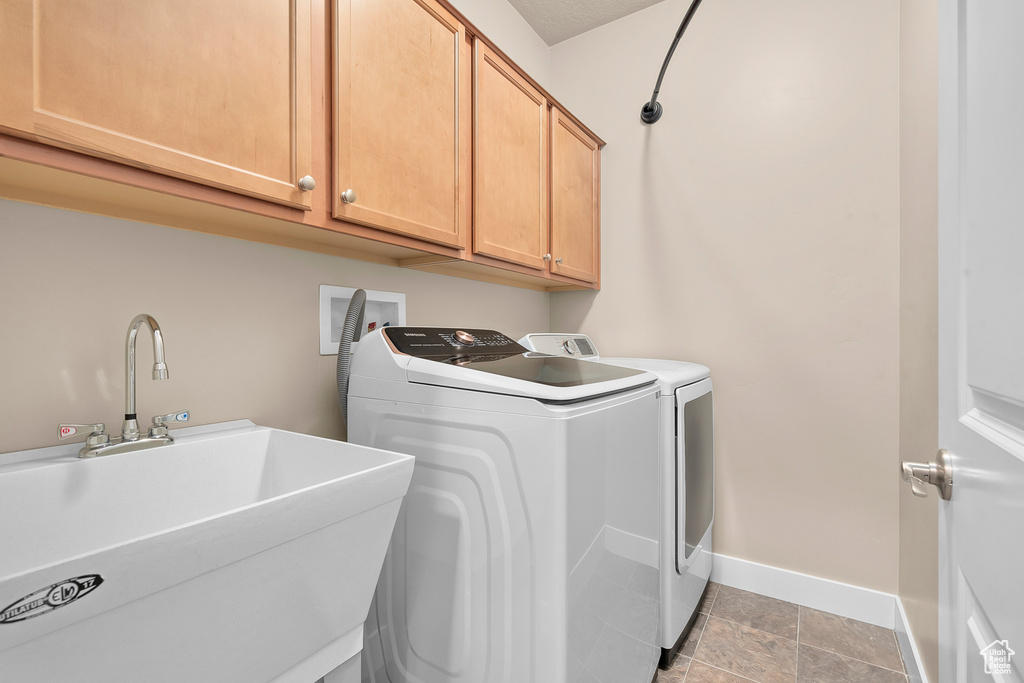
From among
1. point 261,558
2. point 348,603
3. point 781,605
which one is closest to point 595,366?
point 348,603

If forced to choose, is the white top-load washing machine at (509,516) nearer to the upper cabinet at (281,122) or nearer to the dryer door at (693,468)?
the dryer door at (693,468)

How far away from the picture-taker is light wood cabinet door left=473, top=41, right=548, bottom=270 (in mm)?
1589

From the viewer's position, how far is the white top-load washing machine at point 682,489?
153 cm

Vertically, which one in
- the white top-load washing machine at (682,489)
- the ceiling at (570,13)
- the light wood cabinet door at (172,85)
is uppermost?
the ceiling at (570,13)

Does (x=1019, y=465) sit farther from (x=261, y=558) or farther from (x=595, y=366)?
(x=595, y=366)

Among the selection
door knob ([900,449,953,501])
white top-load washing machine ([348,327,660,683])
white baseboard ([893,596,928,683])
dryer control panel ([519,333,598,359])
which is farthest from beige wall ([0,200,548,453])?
white baseboard ([893,596,928,683])

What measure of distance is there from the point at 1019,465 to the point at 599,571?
0.86 meters

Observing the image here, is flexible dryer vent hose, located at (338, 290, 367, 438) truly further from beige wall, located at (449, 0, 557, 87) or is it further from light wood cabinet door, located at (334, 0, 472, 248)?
beige wall, located at (449, 0, 557, 87)

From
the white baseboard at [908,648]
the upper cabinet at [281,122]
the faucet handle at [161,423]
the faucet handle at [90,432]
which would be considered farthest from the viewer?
the white baseboard at [908,648]

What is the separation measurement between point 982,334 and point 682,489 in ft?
4.10

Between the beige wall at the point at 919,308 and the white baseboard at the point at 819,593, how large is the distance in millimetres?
105

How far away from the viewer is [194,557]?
584 mm

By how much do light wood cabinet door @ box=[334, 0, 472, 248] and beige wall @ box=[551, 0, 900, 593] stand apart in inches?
49.4

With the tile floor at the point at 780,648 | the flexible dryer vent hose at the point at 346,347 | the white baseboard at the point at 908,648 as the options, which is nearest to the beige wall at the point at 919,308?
the white baseboard at the point at 908,648
